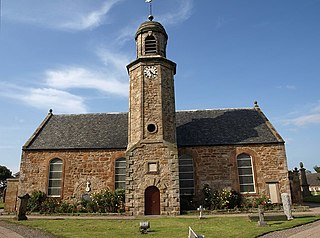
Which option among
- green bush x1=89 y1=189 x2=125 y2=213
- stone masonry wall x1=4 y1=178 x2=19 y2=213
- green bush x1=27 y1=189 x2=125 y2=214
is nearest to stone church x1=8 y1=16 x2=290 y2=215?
green bush x1=27 y1=189 x2=125 y2=214

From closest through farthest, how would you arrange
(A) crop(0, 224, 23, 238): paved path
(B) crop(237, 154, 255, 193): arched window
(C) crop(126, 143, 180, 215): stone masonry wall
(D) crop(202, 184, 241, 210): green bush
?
(A) crop(0, 224, 23, 238): paved path → (C) crop(126, 143, 180, 215): stone masonry wall → (D) crop(202, 184, 241, 210): green bush → (B) crop(237, 154, 255, 193): arched window

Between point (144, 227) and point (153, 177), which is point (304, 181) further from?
point (144, 227)

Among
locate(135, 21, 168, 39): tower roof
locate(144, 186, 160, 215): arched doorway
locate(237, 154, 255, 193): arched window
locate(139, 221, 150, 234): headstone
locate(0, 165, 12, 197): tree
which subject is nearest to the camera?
locate(139, 221, 150, 234): headstone

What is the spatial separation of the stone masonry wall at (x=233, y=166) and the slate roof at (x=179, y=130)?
23.0 inches


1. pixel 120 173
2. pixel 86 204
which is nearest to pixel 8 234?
pixel 86 204

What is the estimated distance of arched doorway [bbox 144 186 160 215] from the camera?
17.5m

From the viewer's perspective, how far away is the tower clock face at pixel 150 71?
19.8 metres

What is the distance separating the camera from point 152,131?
18.8 meters

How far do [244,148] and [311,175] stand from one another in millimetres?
66049

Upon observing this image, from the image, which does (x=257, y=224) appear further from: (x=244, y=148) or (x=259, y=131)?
(x=259, y=131)

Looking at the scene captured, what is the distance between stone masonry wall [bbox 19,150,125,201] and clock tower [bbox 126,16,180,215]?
389cm

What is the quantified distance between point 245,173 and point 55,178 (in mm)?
15814

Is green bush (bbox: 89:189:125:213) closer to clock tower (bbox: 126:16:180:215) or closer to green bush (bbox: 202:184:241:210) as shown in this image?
clock tower (bbox: 126:16:180:215)

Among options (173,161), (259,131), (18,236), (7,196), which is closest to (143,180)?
(173,161)
